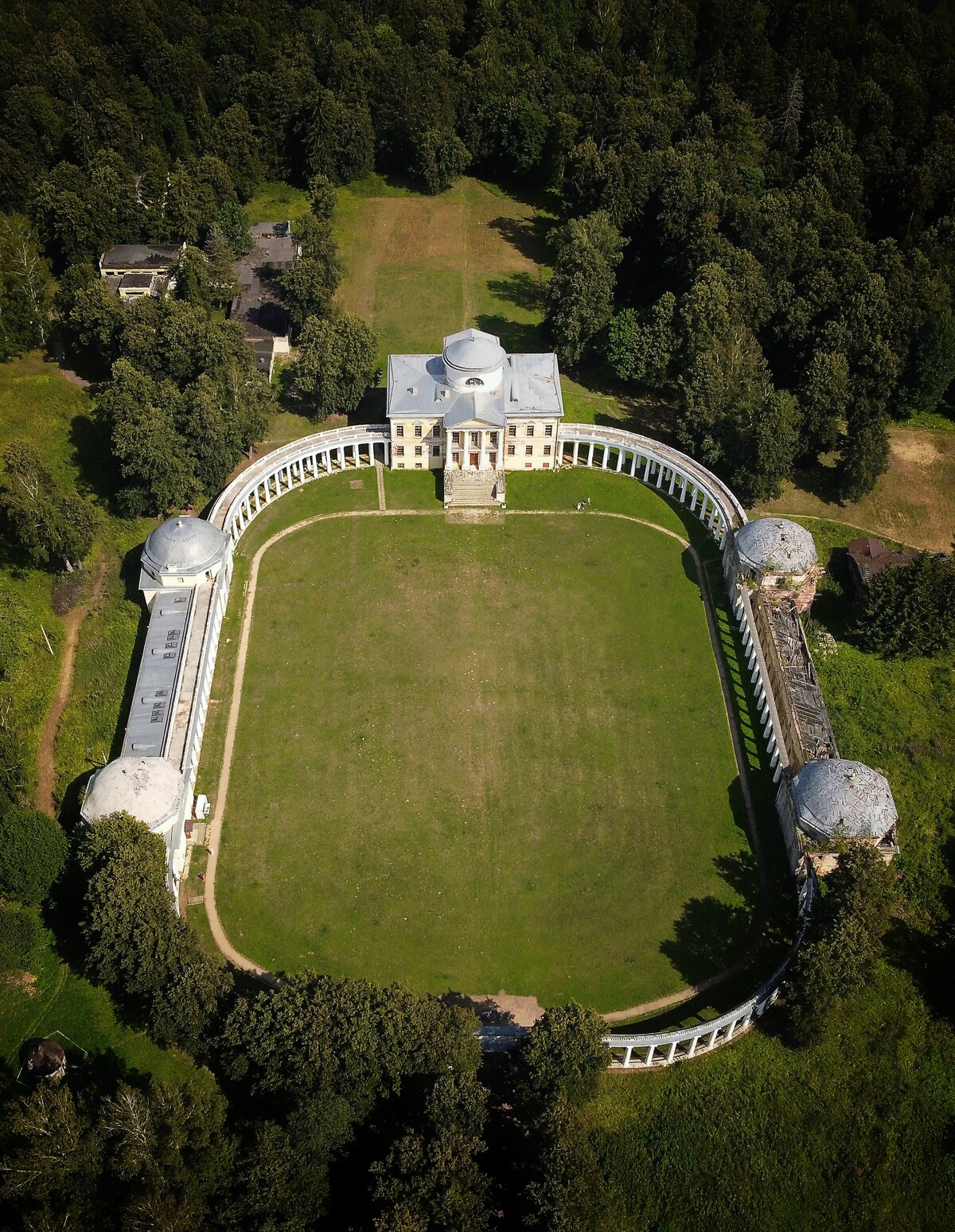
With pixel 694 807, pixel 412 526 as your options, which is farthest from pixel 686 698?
pixel 412 526

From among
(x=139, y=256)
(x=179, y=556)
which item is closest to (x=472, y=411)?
(x=179, y=556)

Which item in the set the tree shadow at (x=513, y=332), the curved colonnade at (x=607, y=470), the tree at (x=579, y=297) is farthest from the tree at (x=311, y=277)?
the tree at (x=579, y=297)

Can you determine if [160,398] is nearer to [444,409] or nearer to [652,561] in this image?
[444,409]

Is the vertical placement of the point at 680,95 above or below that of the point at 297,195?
above

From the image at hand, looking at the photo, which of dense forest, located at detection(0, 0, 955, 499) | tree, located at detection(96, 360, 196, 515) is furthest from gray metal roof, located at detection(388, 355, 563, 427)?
tree, located at detection(96, 360, 196, 515)

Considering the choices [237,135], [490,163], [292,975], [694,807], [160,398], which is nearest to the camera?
[292,975]

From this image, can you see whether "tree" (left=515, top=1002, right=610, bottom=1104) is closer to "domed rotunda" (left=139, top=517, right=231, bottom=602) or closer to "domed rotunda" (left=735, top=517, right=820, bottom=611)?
"domed rotunda" (left=735, top=517, right=820, bottom=611)

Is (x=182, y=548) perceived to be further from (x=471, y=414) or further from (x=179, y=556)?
(x=471, y=414)
